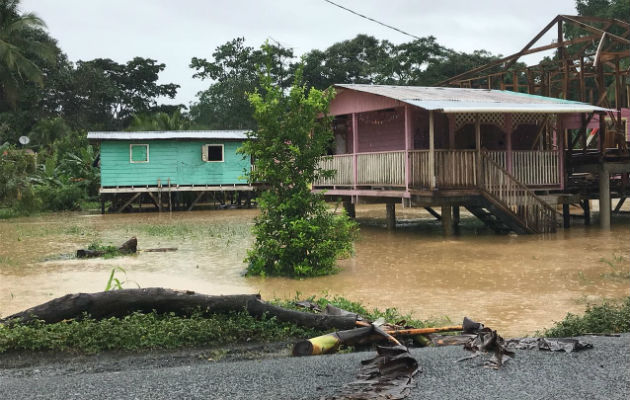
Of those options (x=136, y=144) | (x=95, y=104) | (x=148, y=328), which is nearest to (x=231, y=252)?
(x=148, y=328)

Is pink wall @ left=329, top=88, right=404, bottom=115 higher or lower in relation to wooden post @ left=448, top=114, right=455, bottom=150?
higher

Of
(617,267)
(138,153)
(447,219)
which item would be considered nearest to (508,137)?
(447,219)

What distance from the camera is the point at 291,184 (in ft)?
41.7

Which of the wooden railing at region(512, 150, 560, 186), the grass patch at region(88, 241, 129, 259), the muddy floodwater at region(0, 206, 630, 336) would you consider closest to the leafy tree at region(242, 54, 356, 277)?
the muddy floodwater at region(0, 206, 630, 336)

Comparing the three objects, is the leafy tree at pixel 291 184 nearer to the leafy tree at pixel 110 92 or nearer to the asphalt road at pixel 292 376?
the asphalt road at pixel 292 376

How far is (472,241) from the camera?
54.5 ft

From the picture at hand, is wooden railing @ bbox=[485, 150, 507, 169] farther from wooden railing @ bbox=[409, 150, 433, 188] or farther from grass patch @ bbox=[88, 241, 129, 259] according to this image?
grass patch @ bbox=[88, 241, 129, 259]

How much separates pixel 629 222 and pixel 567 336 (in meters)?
15.6

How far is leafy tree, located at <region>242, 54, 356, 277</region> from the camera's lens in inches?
481

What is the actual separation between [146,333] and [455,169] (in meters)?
11.2

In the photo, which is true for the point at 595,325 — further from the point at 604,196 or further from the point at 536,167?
the point at 604,196

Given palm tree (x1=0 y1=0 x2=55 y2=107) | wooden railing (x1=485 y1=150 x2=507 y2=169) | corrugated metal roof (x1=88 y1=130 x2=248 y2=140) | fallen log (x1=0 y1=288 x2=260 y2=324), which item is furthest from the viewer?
palm tree (x1=0 y1=0 x2=55 y2=107)

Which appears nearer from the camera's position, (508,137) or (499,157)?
(499,157)

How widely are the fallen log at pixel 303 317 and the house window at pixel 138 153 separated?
23.3m
